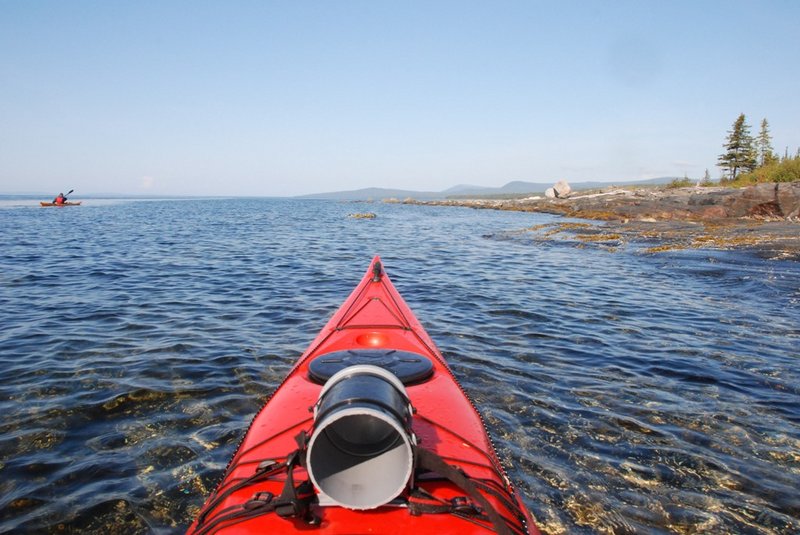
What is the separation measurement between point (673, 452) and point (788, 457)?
1.17 meters

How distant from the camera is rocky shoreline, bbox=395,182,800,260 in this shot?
18.6 meters

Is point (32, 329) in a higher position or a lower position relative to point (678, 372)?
higher

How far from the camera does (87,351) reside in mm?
7090

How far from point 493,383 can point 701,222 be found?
93.1 ft

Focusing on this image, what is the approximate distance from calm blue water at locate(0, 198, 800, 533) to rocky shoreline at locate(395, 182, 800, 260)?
17.0 feet

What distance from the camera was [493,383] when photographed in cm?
643

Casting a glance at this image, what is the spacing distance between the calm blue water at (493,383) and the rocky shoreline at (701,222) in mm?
5195

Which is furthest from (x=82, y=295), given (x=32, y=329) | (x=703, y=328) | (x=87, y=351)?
(x=703, y=328)

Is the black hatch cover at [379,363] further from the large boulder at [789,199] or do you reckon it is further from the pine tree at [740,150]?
the pine tree at [740,150]

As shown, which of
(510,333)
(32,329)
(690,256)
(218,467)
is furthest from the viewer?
(690,256)

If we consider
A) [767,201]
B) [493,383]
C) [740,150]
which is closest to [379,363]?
[493,383]

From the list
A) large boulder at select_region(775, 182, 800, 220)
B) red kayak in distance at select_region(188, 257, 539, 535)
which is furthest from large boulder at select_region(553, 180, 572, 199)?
red kayak in distance at select_region(188, 257, 539, 535)

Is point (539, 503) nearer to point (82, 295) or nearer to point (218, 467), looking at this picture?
point (218, 467)

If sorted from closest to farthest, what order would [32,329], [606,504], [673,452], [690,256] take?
[606,504] → [673,452] → [32,329] → [690,256]
